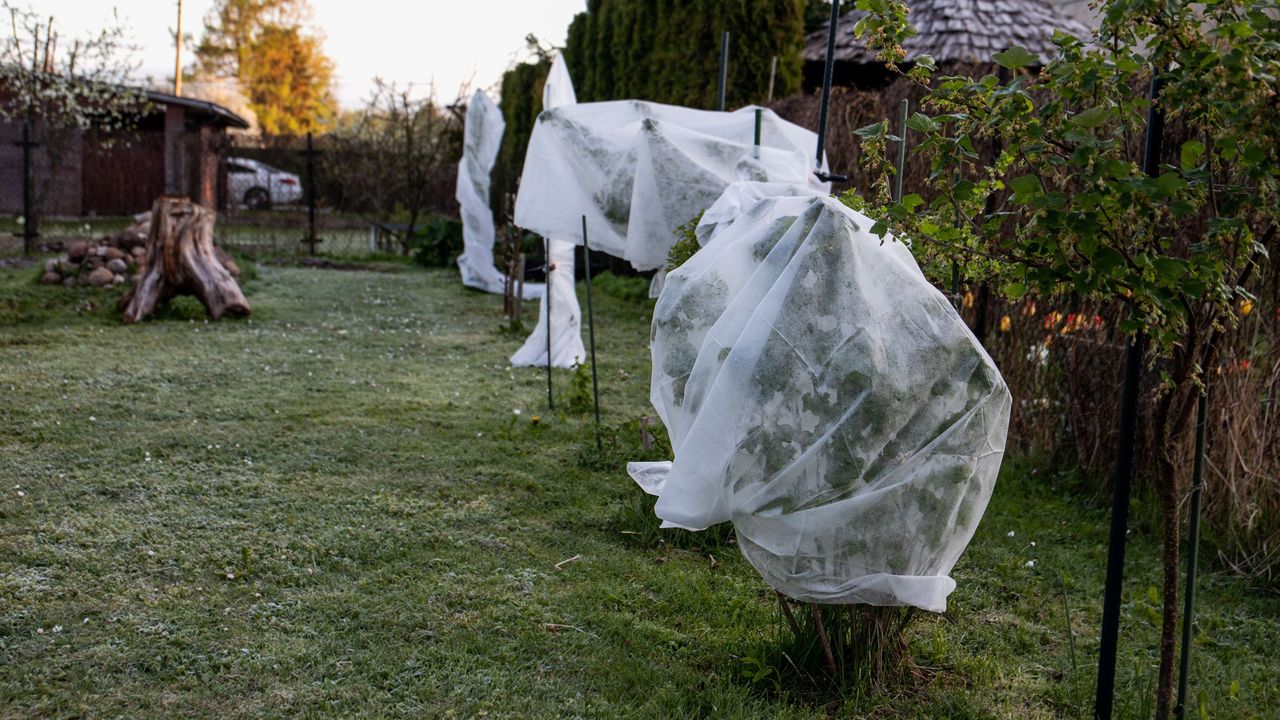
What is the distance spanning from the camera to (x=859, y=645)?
2805mm

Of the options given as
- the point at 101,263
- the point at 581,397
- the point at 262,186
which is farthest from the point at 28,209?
the point at 581,397

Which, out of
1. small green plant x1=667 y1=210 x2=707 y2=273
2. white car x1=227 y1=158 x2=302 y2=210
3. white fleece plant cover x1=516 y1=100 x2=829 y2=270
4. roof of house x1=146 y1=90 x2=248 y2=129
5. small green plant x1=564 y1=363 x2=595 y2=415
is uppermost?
roof of house x1=146 y1=90 x2=248 y2=129

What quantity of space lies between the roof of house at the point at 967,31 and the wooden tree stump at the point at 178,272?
7.20m

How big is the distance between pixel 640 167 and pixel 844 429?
2.57 metres

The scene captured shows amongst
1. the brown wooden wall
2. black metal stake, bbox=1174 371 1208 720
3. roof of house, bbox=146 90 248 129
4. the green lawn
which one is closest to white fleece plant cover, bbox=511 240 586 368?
the green lawn

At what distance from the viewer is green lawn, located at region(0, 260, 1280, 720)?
2.79 m

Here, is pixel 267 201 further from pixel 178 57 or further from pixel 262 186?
pixel 178 57

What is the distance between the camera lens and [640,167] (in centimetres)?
464

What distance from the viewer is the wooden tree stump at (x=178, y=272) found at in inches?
359

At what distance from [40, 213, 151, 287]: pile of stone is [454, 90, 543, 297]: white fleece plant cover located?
3669 millimetres

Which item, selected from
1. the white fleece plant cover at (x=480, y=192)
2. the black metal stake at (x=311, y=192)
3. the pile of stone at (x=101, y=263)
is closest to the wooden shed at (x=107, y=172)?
the black metal stake at (x=311, y=192)

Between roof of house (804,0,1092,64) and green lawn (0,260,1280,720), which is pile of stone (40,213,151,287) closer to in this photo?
green lawn (0,260,1280,720)

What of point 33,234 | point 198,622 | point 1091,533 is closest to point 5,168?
point 33,234

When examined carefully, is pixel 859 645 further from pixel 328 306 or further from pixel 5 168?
pixel 5 168
